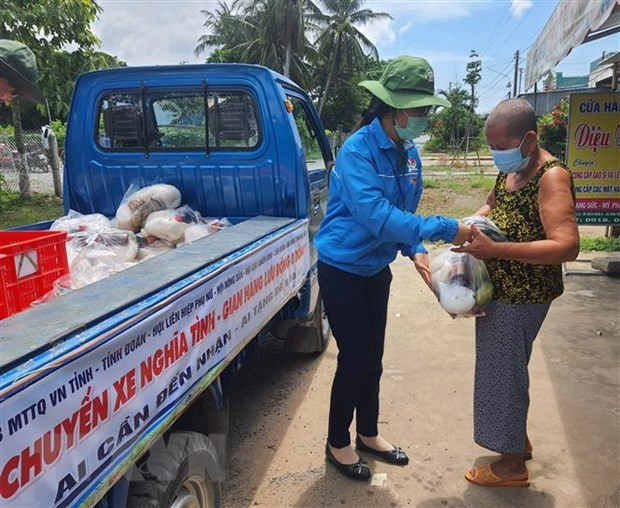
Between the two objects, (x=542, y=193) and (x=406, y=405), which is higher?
(x=542, y=193)

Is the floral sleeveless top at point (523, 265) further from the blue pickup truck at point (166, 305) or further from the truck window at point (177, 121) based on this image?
the truck window at point (177, 121)

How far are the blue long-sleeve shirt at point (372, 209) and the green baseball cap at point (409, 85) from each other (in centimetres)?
14

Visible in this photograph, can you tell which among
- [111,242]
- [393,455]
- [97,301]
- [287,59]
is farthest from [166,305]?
[287,59]

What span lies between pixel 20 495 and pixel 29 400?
193 millimetres

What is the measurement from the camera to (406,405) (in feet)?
11.4

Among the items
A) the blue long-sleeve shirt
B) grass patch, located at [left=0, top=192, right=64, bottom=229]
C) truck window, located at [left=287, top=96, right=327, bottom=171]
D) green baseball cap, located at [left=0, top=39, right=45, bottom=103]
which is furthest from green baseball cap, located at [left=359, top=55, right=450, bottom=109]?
grass patch, located at [left=0, top=192, right=64, bottom=229]

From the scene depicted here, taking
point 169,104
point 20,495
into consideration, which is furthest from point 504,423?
point 169,104

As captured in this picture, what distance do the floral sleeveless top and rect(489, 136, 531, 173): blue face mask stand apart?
8cm

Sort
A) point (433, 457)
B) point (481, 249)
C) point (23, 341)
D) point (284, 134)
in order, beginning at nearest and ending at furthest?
point (23, 341) → point (481, 249) → point (433, 457) → point (284, 134)

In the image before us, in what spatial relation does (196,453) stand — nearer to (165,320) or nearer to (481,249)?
(165,320)

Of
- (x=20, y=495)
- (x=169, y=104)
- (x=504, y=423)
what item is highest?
(x=169, y=104)

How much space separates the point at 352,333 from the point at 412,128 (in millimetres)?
1002

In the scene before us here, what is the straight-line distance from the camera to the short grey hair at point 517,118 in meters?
2.21

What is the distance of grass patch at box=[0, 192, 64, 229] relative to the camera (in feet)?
32.5
